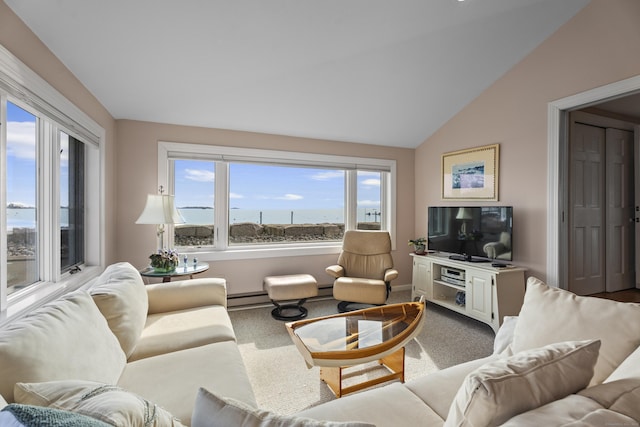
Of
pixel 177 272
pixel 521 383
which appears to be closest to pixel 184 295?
pixel 177 272

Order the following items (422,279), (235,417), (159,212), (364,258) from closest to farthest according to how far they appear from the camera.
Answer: (235,417)
(159,212)
(422,279)
(364,258)

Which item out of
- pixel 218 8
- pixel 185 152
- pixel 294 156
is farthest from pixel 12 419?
pixel 294 156

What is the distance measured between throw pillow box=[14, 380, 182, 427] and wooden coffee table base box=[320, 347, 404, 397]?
49.5 inches

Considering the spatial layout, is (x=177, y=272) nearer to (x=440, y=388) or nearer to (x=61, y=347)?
(x=61, y=347)

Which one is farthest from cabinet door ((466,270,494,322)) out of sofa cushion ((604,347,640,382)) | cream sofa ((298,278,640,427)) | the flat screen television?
sofa cushion ((604,347,640,382))

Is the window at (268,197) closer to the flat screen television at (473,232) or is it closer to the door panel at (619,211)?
the flat screen television at (473,232)

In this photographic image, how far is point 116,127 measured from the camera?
129 inches

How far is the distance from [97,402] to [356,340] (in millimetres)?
1577

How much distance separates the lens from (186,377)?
1419 mm

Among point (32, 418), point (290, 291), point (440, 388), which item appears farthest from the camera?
point (290, 291)

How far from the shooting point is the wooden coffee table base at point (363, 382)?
1.91 metres

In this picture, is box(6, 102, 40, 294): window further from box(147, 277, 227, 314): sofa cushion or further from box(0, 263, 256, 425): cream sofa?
box(147, 277, 227, 314): sofa cushion

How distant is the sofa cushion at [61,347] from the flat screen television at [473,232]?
3.32m

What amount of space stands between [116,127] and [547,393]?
4007mm
